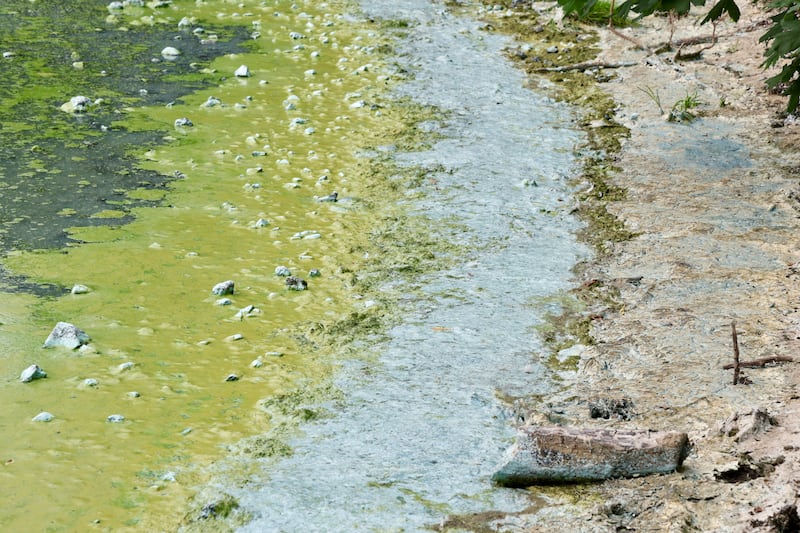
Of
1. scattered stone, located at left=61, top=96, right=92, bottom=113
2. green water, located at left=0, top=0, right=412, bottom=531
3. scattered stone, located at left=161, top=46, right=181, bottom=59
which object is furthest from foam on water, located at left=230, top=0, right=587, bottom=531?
scattered stone, located at left=161, top=46, right=181, bottom=59

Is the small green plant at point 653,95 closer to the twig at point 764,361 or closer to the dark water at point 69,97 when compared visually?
the dark water at point 69,97

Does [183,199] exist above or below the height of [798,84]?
below

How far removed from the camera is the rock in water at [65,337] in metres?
4.46

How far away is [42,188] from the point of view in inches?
247

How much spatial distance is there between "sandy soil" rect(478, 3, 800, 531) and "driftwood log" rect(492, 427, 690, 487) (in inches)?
2.4

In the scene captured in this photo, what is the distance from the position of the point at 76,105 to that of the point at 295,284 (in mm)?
3638

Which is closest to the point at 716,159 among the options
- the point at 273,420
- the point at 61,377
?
the point at 273,420

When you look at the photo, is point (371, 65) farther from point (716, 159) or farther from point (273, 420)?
point (273, 420)

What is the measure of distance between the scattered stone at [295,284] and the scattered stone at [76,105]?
11.6 ft

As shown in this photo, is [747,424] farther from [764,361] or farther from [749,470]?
[764,361]

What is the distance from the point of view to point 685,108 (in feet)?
26.2

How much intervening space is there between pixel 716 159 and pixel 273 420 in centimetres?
450

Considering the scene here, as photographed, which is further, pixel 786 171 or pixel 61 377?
pixel 786 171

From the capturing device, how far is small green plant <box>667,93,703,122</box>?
7793 millimetres
